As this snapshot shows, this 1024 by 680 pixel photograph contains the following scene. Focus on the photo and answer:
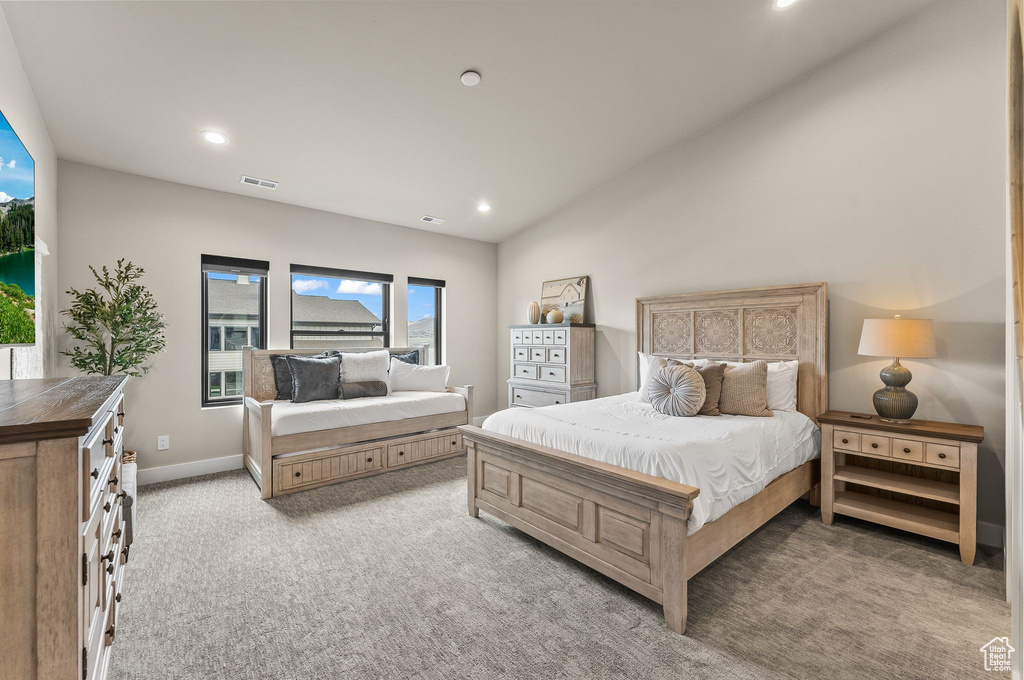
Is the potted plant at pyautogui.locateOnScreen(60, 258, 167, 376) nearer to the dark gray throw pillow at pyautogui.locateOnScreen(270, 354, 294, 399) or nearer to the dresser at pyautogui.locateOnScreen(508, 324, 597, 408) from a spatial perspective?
the dark gray throw pillow at pyautogui.locateOnScreen(270, 354, 294, 399)

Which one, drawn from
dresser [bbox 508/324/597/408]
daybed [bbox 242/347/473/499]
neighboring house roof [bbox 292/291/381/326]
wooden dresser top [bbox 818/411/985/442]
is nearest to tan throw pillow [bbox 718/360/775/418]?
wooden dresser top [bbox 818/411/985/442]

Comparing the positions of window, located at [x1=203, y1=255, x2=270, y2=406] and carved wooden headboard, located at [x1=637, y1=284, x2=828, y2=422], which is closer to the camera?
carved wooden headboard, located at [x1=637, y1=284, x2=828, y2=422]

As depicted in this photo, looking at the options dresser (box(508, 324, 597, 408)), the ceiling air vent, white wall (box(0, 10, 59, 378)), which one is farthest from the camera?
dresser (box(508, 324, 597, 408))

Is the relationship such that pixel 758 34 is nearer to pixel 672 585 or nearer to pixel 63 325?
pixel 672 585

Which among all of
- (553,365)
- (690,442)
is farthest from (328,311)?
(690,442)

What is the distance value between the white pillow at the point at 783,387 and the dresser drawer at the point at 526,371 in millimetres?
2316

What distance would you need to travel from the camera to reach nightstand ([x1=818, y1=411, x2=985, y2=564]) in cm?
242

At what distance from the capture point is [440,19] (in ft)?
7.84

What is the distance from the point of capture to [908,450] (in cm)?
259

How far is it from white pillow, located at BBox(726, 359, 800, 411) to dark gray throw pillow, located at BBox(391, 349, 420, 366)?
11.1 ft

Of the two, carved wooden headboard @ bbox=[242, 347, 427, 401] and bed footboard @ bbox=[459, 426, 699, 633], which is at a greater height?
carved wooden headboard @ bbox=[242, 347, 427, 401]

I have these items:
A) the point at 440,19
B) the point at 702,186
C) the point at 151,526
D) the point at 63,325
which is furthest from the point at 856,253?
the point at 63,325

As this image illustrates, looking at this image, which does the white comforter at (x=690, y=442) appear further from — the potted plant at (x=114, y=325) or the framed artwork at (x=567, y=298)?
the potted plant at (x=114, y=325)

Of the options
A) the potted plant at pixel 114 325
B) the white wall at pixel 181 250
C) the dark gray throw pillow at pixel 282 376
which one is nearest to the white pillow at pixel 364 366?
the dark gray throw pillow at pixel 282 376
